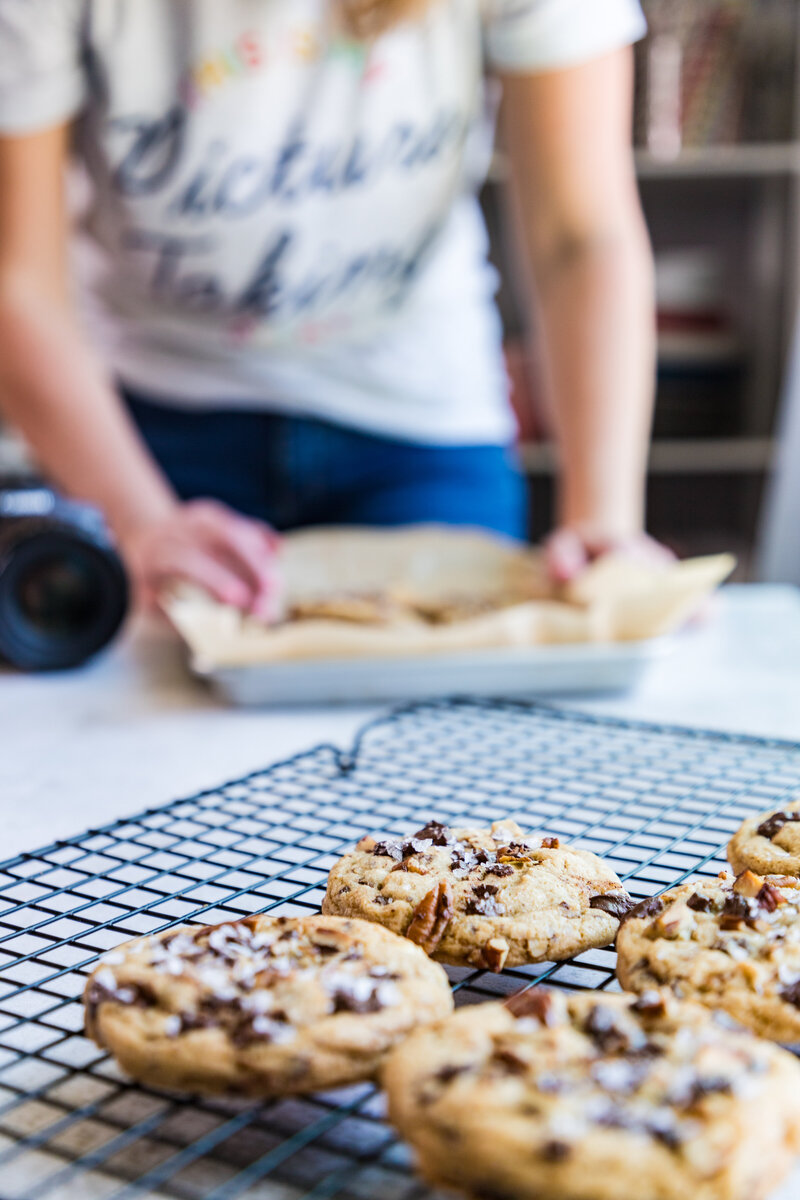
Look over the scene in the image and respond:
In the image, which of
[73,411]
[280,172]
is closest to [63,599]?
[73,411]

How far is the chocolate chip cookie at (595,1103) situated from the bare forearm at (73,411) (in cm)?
100

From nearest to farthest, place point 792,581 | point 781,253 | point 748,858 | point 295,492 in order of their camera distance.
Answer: point 748,858, point 295,492, point 792,581, point 781,253

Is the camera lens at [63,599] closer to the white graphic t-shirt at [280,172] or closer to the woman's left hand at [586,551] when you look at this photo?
the white graphic t-shirt at [280,172]

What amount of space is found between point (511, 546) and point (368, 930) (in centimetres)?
100

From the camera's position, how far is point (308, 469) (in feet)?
5.15

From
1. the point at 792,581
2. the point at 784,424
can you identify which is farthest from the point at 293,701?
the point at 784,424

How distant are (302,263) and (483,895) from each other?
3.29 feet

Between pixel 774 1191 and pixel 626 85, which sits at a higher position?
pixel 626 85

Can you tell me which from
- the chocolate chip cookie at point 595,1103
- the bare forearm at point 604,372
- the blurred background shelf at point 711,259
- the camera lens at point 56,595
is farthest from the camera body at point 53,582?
the blurred background shelf at point 711,259

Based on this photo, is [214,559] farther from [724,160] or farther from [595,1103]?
[724,160]

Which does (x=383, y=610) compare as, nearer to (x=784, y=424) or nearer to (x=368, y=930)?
(x=368, y=930)

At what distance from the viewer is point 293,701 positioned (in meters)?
1.13

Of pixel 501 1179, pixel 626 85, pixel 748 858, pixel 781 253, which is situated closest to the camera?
pixel 501 1179

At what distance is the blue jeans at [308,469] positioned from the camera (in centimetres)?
155
